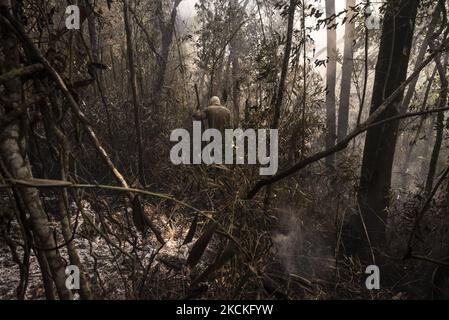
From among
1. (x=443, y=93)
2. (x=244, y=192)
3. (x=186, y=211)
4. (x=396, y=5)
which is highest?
(x=396, y=5)

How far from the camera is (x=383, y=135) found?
4051 mm

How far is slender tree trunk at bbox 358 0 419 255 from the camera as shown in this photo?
3873mm

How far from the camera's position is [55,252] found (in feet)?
3.99

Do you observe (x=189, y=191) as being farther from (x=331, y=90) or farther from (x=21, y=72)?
(x=331, y=90)

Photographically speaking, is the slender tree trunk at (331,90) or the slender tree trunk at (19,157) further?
the slender tree trunk at (331,90)

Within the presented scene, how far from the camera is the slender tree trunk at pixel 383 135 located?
3.87 metres

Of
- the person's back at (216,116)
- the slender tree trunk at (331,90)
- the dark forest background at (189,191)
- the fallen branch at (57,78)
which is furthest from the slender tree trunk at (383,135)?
the slender tree trunk at (331,90)

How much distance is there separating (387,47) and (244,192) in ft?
7.64

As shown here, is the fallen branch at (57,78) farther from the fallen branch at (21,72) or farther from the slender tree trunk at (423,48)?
the slender tree trunk at (423,48)

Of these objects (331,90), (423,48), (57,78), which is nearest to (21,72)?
(57,78)

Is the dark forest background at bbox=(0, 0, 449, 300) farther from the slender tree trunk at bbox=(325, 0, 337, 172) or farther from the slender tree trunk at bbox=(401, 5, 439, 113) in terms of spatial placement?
the slender tree trunk at bbox=(325, 0, 337, 172)
